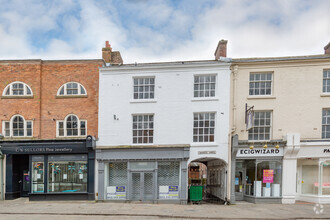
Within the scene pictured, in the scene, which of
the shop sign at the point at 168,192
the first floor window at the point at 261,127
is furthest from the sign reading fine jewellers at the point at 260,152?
the shop sign at the point at 168,192

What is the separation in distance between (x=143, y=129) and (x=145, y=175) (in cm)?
295

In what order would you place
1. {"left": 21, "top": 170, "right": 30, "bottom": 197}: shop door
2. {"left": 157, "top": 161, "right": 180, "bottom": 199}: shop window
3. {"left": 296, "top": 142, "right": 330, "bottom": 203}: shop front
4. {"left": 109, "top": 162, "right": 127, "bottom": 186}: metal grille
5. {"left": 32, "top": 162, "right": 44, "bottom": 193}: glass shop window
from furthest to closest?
{"left": 21, "top": 170, "right": 30, "bottom": 197}: shop door → {"left": 32, "top": 162, "right": 44, "bottom": 193}: glass shop window → {"left": 109, "top": 162, "right": 127, "bottom": 186}: metal grille → {"left": 157, "top": 161, "right": 180, "bottom": 199}: shop window → {"left": 296, "top": 142, "right": 330, "bottom": 203}: shop front

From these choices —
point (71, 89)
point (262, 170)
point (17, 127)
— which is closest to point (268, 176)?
point (262, 170)

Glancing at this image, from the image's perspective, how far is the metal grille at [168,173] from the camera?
12750mm

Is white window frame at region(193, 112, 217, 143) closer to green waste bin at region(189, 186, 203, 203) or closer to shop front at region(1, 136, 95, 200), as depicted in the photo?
green waste bin at region(189, 186, 203, 203)

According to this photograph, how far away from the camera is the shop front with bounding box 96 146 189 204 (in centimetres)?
1255

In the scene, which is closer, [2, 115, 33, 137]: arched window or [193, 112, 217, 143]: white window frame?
[193, 112, 217, 143]: white window frame

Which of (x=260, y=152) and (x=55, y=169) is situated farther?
(x=55, y=169)

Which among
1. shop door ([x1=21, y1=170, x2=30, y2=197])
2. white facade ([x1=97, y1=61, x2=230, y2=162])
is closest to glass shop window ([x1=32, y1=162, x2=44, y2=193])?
shop door ([x1=21, y1=170, x2=30, y2=197])

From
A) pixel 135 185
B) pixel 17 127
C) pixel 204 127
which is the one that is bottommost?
pixel 135 185

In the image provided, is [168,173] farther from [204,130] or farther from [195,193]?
[204,130]

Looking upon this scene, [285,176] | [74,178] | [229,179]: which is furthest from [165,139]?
[285,176]

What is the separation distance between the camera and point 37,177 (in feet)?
43.8

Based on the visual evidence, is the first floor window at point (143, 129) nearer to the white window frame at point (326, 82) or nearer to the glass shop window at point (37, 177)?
the glass shop window at point (37, 177)
